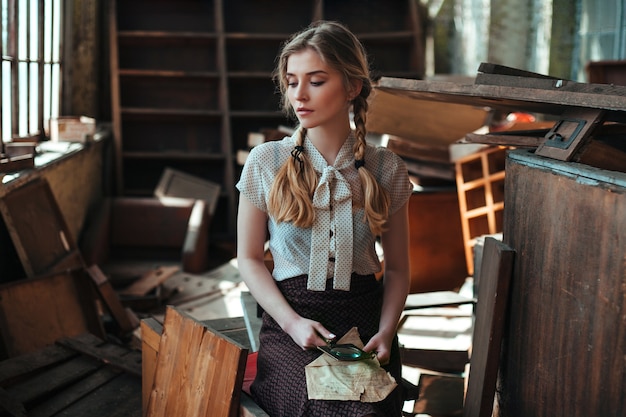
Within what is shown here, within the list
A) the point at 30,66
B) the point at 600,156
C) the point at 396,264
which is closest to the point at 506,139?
the point at 600,156

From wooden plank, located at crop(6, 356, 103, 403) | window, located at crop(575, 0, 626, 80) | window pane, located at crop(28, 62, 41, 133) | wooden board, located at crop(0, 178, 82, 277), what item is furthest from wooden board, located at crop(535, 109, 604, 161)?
window pane, located at crop(28, 62, 41, 133)

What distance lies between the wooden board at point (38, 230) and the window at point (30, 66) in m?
0.42

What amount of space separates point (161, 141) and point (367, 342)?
6103mm

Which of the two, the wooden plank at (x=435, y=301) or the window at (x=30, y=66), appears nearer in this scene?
the wooden plank at (x=435, y=301)

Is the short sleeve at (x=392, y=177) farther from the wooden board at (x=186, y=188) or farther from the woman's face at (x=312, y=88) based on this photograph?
the wooden board at (x=186, y=188)

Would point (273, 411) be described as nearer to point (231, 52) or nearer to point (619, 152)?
point (619, 152)

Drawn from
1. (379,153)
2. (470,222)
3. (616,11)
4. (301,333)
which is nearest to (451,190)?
(470,222)

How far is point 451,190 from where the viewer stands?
536 cm

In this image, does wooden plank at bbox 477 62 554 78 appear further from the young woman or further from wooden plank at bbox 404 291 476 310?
wooden plank at bbox 404 291 476 310

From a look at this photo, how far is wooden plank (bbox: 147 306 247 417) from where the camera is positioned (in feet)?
6.91

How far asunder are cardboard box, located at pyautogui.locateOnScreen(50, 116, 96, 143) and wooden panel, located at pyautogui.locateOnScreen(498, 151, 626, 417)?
426cm

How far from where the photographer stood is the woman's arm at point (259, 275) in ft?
7.30

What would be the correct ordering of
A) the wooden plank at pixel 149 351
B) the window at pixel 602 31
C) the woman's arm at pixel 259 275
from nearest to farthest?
the woman's arm at pixel 259 275
the wooden plank at pixel 149 351
the window at pixel 602 31

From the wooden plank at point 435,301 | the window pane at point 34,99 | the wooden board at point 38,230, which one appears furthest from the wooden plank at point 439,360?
the window pane at point 34,99
